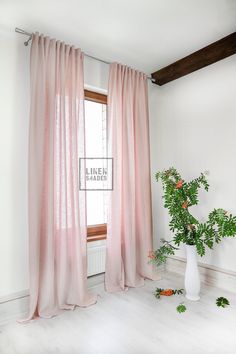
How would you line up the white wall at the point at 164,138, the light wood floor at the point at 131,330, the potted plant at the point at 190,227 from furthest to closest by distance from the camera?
the potted plant at the point at 190,227
the white wall at the point at 164,138
the light wood floor at the point at 131,330

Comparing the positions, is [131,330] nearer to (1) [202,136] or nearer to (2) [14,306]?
(2) [14,306]

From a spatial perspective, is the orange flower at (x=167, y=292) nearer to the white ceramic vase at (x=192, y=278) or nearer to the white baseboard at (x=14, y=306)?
the white ceramic vase at (x=192, y=278)

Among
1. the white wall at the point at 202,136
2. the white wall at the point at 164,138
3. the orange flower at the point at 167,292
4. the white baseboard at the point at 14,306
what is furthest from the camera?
the white wall at the point at 202,136

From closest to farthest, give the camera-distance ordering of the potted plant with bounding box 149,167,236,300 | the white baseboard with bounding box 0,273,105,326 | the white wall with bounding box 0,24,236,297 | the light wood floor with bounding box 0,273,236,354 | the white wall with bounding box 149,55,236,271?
1. the light wood floor with bounding box 0,273,236,354
2. the white baseboard with bounding box 0,273,105,326
3. the white wall with bounding box 0,24,236,297
4. the potted plant with bounding box 149,167,236,300
5. the white wall with bounding box 149,55,236,271

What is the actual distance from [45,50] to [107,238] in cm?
192

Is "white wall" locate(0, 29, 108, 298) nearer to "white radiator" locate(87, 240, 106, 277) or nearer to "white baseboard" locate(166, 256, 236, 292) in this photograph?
"white radiator" locate(87, 240, 106, 277)

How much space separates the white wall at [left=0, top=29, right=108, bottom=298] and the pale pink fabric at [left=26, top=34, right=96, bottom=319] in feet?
0.50

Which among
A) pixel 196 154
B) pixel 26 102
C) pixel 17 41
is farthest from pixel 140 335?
pixel 17 41

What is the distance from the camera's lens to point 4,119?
7.09ft

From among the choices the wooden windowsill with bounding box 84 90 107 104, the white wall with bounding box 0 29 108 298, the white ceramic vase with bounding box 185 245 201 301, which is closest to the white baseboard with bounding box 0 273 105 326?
the white wall with bounding box 0 29 108 298

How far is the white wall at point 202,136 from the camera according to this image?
260 centimetres

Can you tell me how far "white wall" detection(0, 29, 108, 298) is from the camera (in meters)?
2.13

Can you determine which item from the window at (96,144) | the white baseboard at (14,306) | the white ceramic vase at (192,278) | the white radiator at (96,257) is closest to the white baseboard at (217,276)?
the white ceramic vase at (192,278)

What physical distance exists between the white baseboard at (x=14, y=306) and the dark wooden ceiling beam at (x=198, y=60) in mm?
2813
